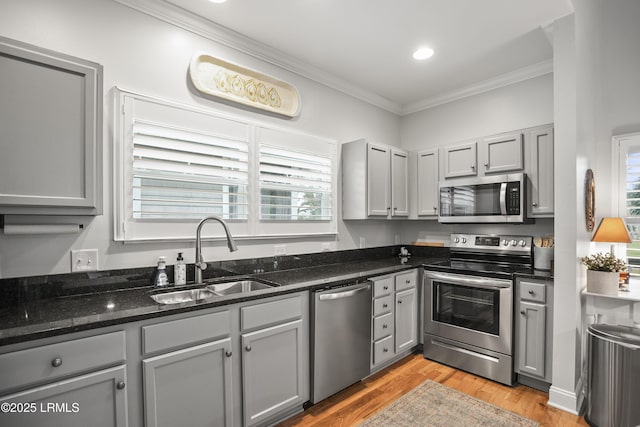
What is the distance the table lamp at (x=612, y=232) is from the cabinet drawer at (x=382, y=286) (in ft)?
5.28

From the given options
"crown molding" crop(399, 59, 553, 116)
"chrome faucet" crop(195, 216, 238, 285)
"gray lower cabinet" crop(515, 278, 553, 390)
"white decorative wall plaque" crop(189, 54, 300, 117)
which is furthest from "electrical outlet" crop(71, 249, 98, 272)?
"crown molding" crop(399, 59, 553, 116)

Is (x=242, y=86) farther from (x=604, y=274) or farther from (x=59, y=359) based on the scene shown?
(x=604, y=274)

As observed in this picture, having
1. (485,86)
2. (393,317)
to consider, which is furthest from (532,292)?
(485,86)

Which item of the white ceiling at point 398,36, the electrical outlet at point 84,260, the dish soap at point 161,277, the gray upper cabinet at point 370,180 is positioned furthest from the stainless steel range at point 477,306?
the electrical outlet at point 84,260

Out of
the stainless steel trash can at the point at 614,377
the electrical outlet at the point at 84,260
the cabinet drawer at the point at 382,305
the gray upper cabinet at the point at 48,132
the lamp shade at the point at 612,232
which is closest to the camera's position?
the gray upper cabinet at the point at 48,132

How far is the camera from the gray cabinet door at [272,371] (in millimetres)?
1962

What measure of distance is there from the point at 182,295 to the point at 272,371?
748 millimetres

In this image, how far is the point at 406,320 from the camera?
316cm

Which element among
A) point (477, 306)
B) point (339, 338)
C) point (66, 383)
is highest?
point (66, 383)

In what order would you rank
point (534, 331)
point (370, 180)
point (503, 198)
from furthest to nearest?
point (370, 180) → point (503, 198) → point (534, 331)

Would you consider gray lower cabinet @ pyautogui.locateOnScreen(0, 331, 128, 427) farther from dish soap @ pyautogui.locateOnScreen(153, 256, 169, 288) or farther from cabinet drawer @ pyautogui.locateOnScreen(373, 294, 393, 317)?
cabinet drawer @ pyautogui.locateOnScreen(373, 294, 393, 317)

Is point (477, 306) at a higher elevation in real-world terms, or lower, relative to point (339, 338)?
higher

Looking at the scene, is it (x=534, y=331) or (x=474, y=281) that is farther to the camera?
(x=474, y=281)

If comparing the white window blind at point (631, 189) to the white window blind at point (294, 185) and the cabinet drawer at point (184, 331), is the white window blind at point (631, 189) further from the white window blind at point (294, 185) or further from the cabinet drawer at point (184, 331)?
the cabinet drawer at point (184, 331)
